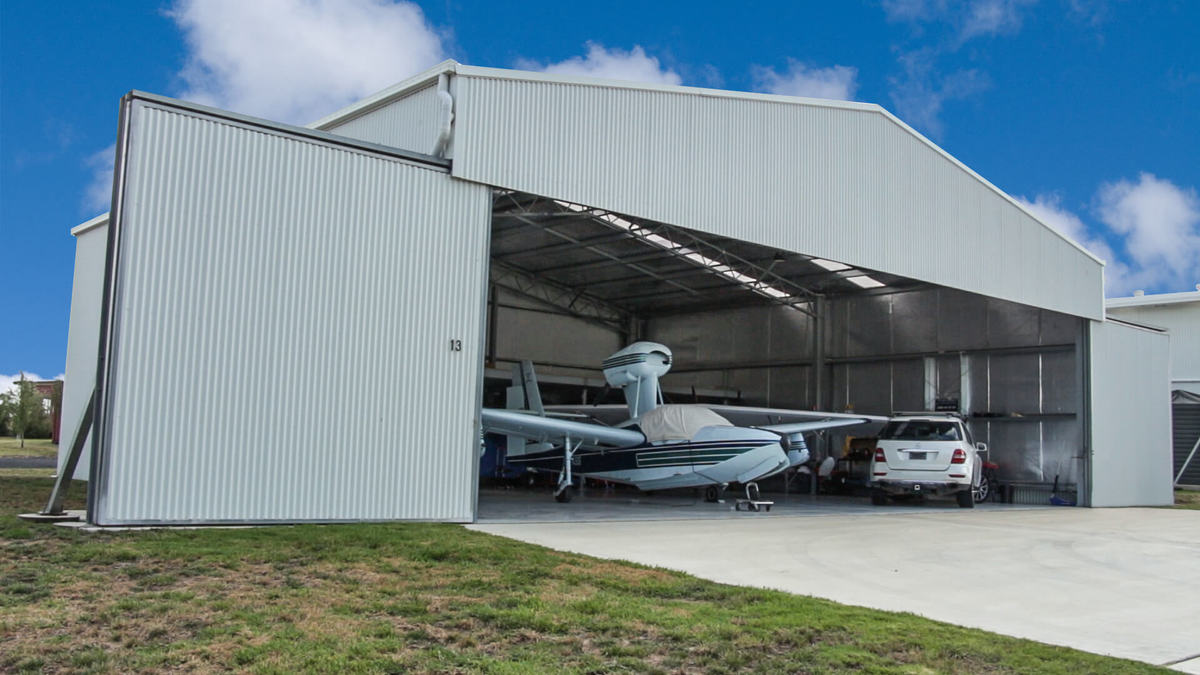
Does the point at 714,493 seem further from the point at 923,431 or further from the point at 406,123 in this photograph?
the point at 406,123

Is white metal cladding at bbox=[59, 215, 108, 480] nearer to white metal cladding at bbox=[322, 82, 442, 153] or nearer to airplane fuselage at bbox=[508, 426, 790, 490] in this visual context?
white metal cladding at bbox=[322, 82, 442, 153]

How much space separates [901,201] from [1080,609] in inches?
452

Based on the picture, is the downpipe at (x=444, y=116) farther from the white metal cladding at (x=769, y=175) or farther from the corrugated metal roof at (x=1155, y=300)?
the corrugated metal roof at (x=1155, y=300)

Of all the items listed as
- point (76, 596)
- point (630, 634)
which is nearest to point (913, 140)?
point (630, 634)

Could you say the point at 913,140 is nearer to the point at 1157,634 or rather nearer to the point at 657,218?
the point at 657,218

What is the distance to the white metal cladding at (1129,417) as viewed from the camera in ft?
68.9

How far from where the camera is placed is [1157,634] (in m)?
5.92

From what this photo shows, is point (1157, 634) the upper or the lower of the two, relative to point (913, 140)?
lower

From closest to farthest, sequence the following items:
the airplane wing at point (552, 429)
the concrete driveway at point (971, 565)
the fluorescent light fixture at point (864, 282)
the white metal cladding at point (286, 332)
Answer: the concrete driveway at point (971, 565), the white metal cladding at point (286, 332), the airplane wing at point (552, 429), the fluorescent light fixture at point (864, 282)

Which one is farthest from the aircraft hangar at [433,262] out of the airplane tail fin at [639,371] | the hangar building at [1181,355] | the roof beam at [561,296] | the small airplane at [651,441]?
the hangar building at [1181,355]

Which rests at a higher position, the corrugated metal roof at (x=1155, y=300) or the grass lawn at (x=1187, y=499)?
the corrugated metal roof at (x=1155, y=300)

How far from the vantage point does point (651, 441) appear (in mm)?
17219

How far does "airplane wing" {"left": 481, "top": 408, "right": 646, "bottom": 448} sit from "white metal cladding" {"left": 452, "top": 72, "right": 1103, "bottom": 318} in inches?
155

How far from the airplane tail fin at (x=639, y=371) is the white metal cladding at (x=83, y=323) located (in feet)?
35.6
